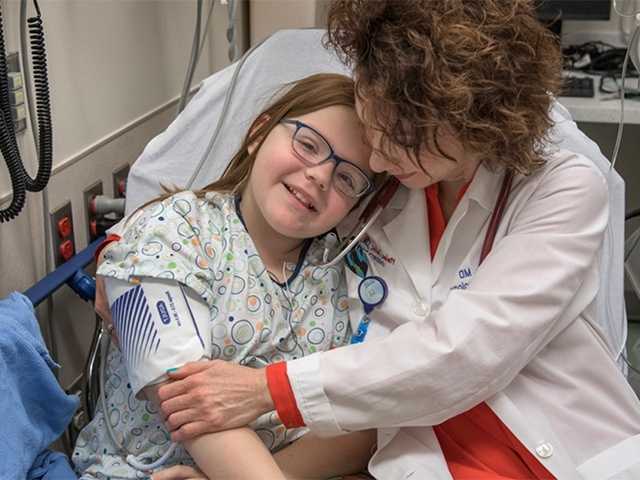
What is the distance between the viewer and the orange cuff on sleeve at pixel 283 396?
1.32m

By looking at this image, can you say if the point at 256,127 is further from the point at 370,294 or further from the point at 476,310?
the point at 476,310

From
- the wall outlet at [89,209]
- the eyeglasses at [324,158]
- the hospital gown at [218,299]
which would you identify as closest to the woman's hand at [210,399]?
→ the hospital gown at [218,299]

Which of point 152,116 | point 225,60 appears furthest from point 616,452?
point 225,60

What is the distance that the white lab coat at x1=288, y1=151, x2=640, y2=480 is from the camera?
131cm

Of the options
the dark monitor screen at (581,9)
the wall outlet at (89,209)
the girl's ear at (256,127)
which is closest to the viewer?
the girl's ear at (256,127)

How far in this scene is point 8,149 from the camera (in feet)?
4.82

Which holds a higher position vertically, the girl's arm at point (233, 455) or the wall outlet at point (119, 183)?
the wall outlet at point (119, 183)

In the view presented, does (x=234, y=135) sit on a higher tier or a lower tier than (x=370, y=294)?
higher

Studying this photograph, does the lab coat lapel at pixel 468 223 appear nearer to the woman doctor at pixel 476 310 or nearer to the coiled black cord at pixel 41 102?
the woman doctor at pixel 476 310

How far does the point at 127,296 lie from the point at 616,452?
83cm

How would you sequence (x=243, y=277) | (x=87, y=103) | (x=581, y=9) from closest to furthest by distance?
1. (x=243, y=277)
2. (x=87, y=103)
3. (x=581, y=9)

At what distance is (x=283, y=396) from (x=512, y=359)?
368 millimetres

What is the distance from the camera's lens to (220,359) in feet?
4.72

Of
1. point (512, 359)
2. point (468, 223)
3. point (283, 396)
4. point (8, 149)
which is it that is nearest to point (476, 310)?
point (512, 359)
